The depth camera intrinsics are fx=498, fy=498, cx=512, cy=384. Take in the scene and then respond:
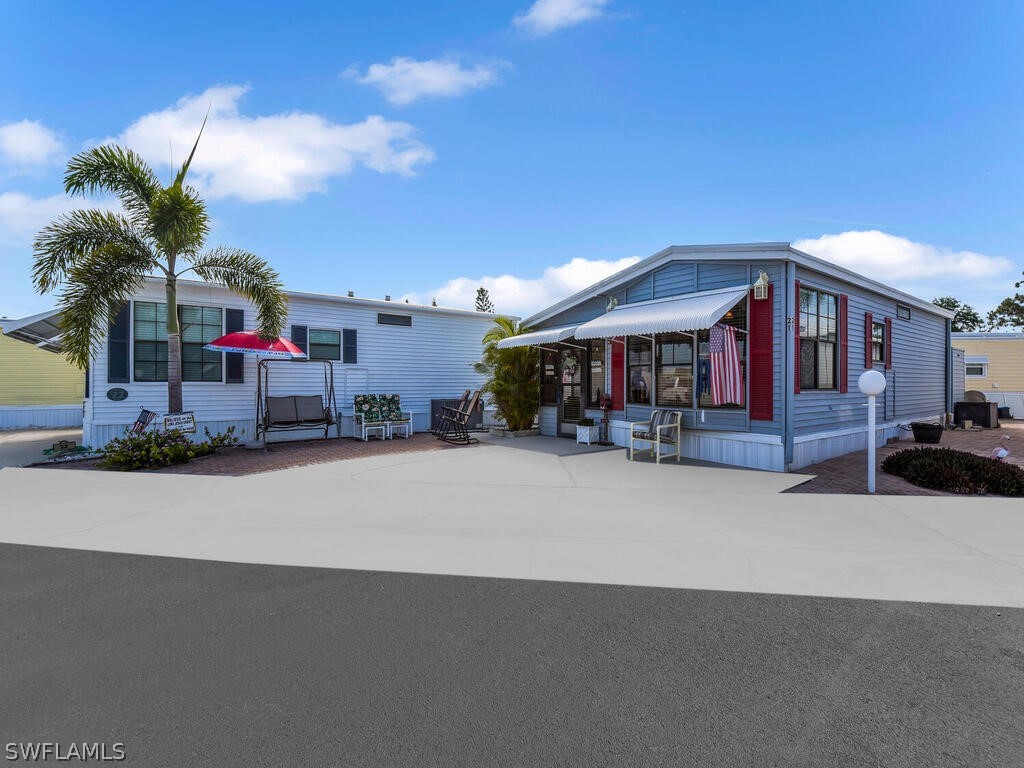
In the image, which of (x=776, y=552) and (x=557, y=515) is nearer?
(x=776, y=552)

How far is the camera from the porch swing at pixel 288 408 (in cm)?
1074

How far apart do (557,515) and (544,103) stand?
29.3 feet

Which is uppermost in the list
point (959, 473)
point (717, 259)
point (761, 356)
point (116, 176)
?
point (116, 176)

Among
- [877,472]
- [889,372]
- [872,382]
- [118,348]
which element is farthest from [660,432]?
[118,348]

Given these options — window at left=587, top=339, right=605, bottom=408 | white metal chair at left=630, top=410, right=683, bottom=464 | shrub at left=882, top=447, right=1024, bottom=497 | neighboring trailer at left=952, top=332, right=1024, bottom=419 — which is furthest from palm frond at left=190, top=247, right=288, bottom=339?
neighboring trailer at left=952, top=332, right=1024, bottom=419

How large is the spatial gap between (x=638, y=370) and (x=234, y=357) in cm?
888

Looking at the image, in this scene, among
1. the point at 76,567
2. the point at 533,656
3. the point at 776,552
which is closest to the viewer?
the point at 533,656

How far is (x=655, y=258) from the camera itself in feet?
30.7

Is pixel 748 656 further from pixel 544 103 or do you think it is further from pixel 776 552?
pixel 544 103

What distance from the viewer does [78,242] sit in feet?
29.6

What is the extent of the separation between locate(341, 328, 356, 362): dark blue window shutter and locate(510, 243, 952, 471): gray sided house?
15.2 feet

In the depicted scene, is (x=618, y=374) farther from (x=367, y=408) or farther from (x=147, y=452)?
(x=147, y=452)

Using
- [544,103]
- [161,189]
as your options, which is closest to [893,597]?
[544,103]

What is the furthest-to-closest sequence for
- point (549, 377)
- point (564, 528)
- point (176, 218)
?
1. point (549, 377)
2. point (176, 218)
3. point (564, 528)
